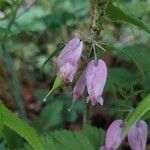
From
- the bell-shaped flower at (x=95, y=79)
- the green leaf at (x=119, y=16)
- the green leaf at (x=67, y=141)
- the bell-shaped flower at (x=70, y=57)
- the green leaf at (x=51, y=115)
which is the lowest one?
the green leaf at (x=51, y=115)

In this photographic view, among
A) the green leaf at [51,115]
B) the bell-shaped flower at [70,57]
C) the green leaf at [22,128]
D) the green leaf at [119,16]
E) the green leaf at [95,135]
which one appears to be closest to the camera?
the green leaf at [22,128]

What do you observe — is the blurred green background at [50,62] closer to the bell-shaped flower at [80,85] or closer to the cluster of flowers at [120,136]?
the bell-shaped flower at [80,85]

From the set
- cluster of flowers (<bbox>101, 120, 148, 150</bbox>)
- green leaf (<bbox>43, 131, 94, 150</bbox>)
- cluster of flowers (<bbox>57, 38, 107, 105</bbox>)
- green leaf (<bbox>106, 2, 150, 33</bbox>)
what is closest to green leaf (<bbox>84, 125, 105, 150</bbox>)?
green leaf (<bbox>43, 131, 94, 150</bbox>)

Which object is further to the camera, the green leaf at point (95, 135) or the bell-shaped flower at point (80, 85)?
the green leaf at point (95, 135)

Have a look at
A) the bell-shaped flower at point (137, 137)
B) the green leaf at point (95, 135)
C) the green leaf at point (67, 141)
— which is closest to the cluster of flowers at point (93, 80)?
the bell-shaped flower at point (137, 137)

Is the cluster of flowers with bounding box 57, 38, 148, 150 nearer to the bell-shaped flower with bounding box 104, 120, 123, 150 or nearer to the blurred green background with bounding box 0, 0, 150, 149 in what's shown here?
the bell-shaped flower with bounding box 104, 120, 123, 150

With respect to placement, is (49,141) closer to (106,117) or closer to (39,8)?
(106,117)

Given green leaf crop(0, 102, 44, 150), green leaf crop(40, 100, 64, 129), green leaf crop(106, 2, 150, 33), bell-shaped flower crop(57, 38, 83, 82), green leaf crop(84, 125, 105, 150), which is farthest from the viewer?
green leaf crop(40, 100, 64, 129)

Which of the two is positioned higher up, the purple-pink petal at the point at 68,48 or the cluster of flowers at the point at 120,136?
the purple-pink petal at the point at 68,48
